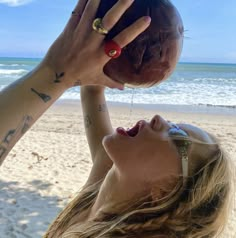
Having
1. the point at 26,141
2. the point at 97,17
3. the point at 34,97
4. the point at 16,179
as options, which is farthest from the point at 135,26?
the point at 26,141

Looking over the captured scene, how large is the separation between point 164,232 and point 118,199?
0.18 m

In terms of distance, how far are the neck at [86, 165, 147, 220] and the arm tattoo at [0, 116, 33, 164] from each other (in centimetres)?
55

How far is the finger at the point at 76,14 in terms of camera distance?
2.46 ft

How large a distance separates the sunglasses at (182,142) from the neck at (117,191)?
15 centimetres

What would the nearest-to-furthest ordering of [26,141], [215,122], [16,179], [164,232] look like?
[164,232] → [16,179] → [26,141] → [215,122]

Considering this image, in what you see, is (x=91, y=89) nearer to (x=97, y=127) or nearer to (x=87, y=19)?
(x=97, y=127)

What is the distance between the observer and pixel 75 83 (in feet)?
2.60

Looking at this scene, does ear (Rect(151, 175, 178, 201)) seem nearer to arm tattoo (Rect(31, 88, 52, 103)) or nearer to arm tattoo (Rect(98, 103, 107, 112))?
arm tattoo (Rect(98, 103, 107, 112))

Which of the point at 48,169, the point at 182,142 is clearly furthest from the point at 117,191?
the point at 48,169

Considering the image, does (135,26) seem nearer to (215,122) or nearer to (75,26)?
(75,26)

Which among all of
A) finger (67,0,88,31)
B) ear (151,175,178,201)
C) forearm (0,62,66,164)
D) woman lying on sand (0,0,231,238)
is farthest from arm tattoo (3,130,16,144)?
ear (151,175,178,201)

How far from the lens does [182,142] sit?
133 cm

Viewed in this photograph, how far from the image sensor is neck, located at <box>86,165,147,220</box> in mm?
1308

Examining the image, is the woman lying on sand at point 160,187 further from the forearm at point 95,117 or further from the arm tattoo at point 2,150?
the arm tattoo at point 2,150
